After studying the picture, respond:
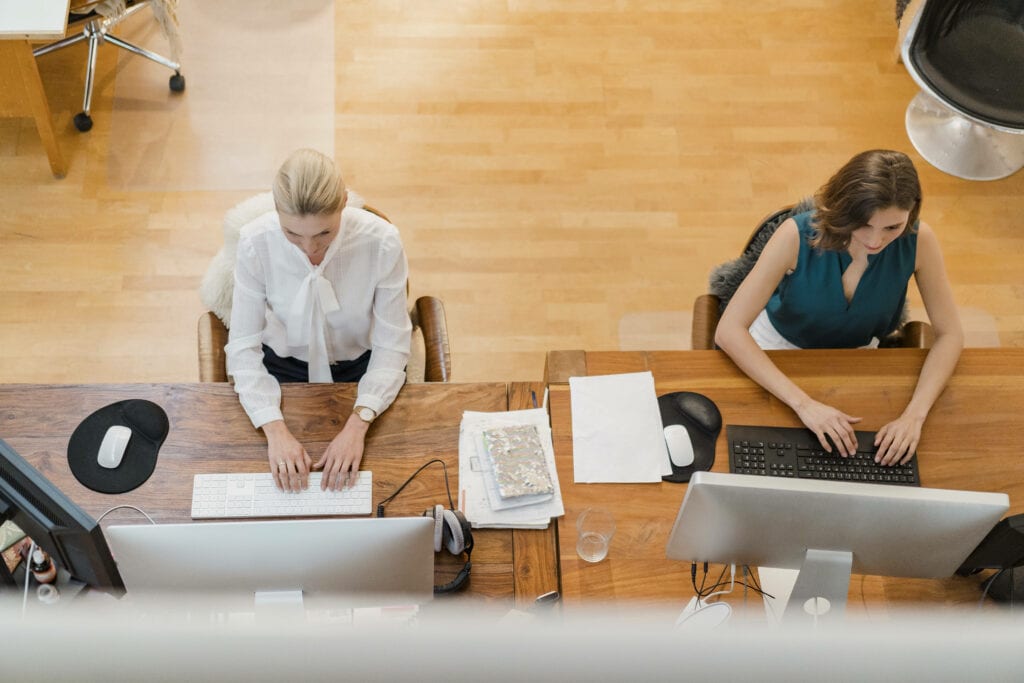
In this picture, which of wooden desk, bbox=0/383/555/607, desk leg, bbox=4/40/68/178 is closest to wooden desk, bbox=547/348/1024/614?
wooden desk, bbox=0/383/555/607

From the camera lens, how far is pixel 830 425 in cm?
220

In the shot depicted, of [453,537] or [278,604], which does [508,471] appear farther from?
[278,604]

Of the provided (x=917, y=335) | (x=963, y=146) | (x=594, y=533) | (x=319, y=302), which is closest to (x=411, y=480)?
(x=594, y=533)

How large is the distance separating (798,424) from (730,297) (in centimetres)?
56

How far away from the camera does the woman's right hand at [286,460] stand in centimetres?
208

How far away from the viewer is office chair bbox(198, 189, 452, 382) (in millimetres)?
2406

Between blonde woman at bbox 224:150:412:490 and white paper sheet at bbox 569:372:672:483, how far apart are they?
46cm

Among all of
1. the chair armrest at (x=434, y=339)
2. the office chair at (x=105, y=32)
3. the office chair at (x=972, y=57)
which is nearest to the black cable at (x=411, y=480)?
the chair armrest at (x=434, y=339)

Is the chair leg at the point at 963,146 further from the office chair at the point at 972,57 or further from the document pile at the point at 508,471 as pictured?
the document pile at the point at 508,471

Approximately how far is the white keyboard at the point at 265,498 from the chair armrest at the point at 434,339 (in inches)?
20.0

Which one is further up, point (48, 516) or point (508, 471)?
point (48, 516)

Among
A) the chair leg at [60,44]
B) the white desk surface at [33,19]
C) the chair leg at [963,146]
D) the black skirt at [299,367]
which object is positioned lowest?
the black skirt at [299,367]

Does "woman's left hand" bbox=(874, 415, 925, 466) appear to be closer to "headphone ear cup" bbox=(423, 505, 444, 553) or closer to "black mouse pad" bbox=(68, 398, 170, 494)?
"headphone ear cup" bbox=(423, 505, 444, 553)

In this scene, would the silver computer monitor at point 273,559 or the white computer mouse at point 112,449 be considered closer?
the silver computer monitor at point 273,559
